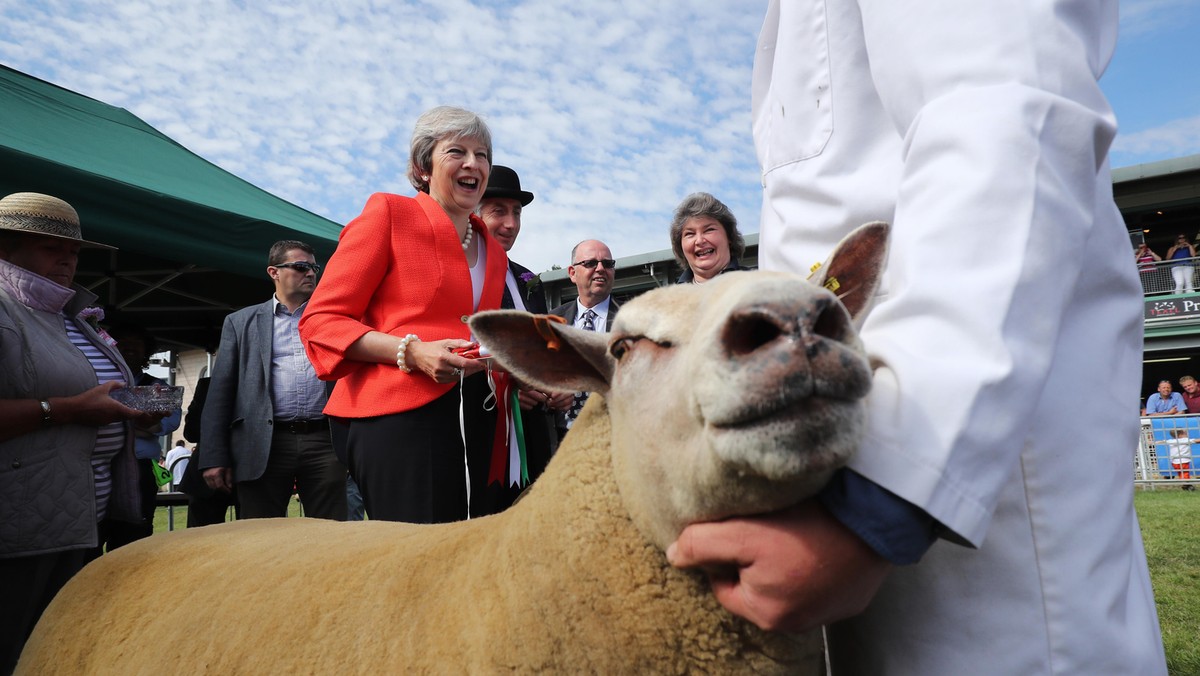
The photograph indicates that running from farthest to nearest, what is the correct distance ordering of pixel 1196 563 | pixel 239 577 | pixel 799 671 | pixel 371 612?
pixel 1196 563
pixel 239 577
pixel 371 612
pixel 799 671

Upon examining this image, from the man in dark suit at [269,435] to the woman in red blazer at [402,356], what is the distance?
2665mm

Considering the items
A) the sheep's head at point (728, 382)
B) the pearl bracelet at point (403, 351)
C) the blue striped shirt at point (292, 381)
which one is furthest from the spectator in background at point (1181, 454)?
the sheep's head at point (728, 382)

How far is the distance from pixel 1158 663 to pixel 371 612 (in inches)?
58.8

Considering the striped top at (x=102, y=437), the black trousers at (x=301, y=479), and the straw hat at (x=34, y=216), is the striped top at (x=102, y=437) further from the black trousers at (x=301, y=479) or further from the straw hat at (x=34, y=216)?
the black trousers at (x=301, y=479)

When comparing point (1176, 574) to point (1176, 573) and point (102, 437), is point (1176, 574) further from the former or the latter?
point (102, 437)

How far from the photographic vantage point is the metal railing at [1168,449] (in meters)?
15.5

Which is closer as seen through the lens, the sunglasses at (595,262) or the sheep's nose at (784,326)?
the sheep's nose at (784,326)

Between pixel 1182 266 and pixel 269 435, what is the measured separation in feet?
96.8

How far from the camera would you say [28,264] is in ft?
11.6

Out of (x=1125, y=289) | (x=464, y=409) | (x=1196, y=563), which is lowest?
(x=1196, y=563)

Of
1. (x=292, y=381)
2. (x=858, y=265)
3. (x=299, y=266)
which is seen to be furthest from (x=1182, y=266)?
(x=858, y=265)

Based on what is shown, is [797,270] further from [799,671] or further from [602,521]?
[799,671]

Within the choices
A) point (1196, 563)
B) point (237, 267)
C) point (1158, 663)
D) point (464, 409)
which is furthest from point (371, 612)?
point (1196, 563)

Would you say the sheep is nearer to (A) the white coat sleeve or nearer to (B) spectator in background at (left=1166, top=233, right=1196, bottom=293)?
(A) the white coat sleeve
